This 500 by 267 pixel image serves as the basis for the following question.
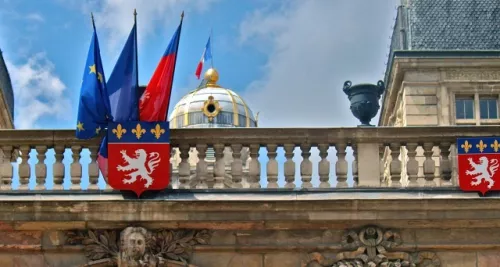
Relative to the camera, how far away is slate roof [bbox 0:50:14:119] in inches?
944

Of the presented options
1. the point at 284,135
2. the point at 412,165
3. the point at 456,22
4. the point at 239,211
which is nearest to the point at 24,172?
the point at 239,211

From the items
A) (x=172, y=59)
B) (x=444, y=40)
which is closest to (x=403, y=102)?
(x=444, y=40)

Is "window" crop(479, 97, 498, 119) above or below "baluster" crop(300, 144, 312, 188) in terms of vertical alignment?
above

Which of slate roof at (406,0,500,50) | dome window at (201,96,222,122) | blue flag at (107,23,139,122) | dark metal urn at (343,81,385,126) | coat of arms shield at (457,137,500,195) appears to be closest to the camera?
coat of arms shield at (457,137,500,195)

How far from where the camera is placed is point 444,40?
29859 mm

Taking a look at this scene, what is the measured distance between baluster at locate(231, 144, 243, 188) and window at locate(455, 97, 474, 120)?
44.0 feet

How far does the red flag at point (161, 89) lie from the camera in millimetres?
17109

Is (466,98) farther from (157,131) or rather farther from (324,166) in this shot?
(157,131)

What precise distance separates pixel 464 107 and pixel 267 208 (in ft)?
46.4

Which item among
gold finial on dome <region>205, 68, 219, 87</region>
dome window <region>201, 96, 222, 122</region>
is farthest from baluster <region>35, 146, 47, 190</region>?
gold finial on dome <region>205, 68, 219, 87</region>

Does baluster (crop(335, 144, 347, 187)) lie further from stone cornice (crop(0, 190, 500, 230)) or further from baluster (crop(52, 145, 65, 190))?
baluster (crop(52, 145, 65, 190))

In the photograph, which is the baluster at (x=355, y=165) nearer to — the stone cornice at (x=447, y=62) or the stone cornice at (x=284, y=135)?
the stone cornice at (x=284, y=135)

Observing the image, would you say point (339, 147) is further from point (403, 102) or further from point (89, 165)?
point (403, 102)

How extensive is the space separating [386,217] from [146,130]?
311 centimetres
